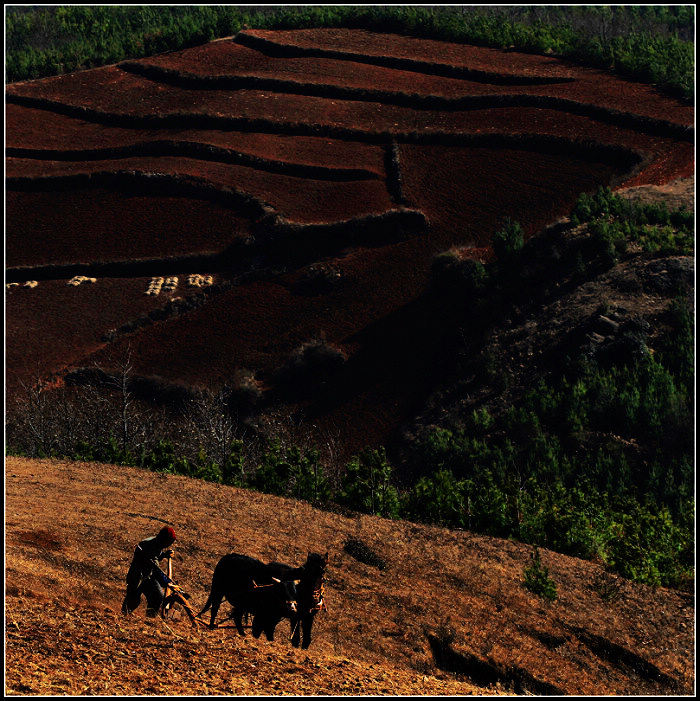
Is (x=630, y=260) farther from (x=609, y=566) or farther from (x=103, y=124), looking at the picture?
(x=103, y=124)

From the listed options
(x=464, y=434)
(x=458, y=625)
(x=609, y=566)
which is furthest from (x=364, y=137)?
(x=458, y=625)

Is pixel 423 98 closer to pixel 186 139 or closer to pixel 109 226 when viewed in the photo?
pixel 186 139

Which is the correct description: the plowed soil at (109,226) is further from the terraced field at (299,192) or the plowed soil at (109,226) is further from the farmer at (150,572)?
the farmer at (150,572)

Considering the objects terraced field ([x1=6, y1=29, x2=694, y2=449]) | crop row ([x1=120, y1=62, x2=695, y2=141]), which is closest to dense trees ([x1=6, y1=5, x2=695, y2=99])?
terraced field ([x1=6, y1=29, x2=694, y2=449])

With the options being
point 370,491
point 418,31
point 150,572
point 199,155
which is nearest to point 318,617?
point 150,572

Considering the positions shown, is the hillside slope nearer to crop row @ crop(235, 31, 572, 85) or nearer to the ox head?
the ox head

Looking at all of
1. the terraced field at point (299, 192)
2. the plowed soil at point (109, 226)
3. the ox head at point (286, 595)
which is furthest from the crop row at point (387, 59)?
the ox head at point (286, 595)

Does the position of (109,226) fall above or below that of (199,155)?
below
